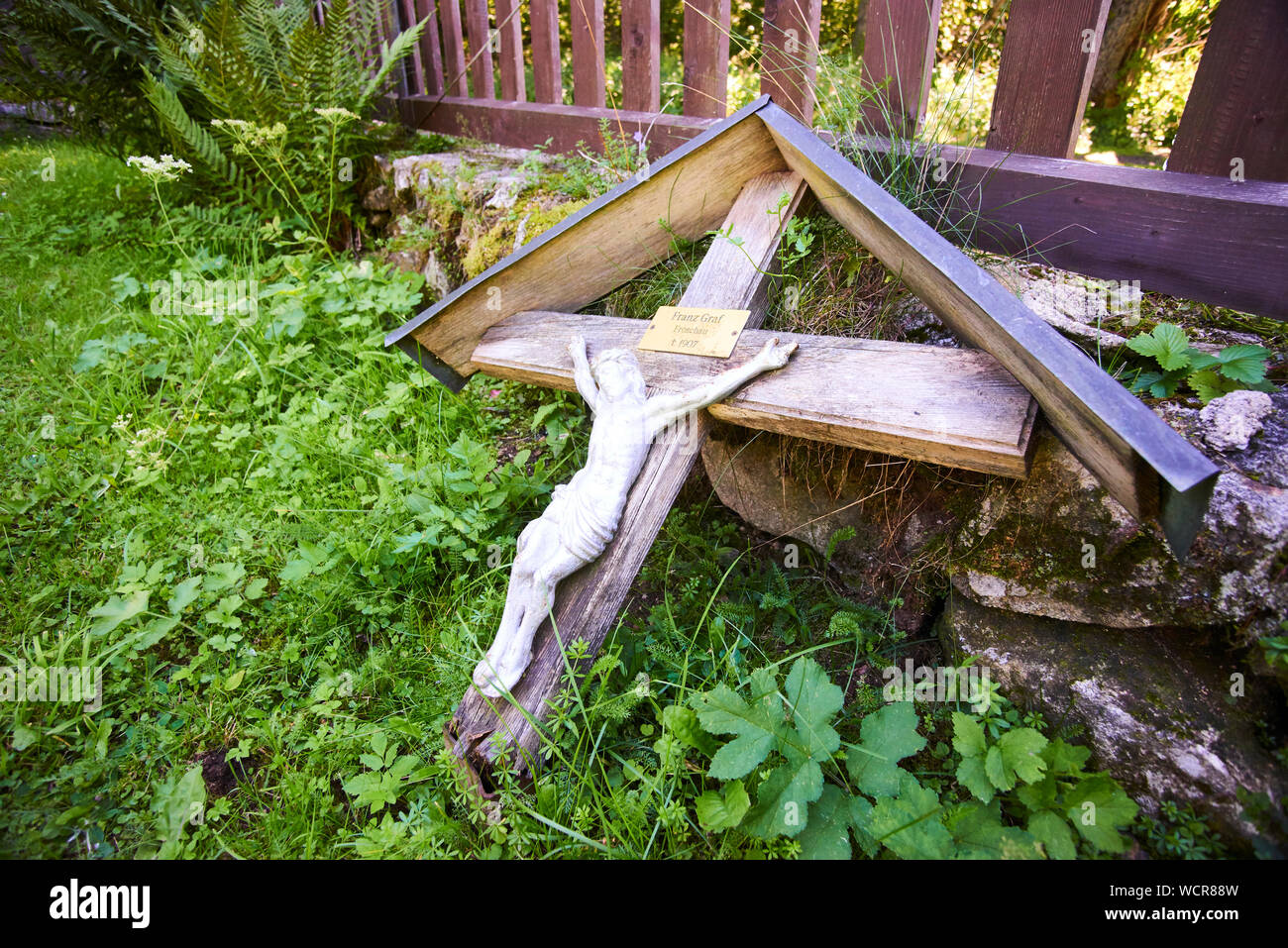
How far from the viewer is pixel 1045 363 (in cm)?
133

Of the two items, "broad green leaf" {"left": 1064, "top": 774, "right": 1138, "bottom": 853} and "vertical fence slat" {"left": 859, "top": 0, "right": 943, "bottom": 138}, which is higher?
"vertical fence slat" {"left": 859, "top": 0, "right": 943, "bottom": 138}

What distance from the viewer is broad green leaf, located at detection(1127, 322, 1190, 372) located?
1754mm

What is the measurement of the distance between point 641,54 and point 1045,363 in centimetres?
279

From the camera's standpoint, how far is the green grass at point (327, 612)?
175 centimetres

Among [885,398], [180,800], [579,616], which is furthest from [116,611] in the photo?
[885,398]

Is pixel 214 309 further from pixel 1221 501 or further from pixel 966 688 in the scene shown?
pixel 1221 501

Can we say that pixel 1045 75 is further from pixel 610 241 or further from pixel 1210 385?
pixel 610 241

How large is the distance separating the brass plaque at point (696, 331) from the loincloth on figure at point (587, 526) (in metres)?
0.55

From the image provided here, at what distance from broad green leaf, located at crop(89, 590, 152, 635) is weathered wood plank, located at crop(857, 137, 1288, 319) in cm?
301

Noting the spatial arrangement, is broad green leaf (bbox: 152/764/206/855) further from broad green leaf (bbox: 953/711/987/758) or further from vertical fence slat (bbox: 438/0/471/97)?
vertical fence slat (bbox: 438/0/471/97)

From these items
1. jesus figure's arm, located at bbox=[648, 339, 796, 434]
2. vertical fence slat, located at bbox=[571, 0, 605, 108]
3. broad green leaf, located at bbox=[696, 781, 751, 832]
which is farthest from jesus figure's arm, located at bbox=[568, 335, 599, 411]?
vertical fence slat, located at bbox=[571, 0, 605, 108]

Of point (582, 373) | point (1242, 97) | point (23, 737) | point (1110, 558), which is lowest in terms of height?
point (23, 737)
